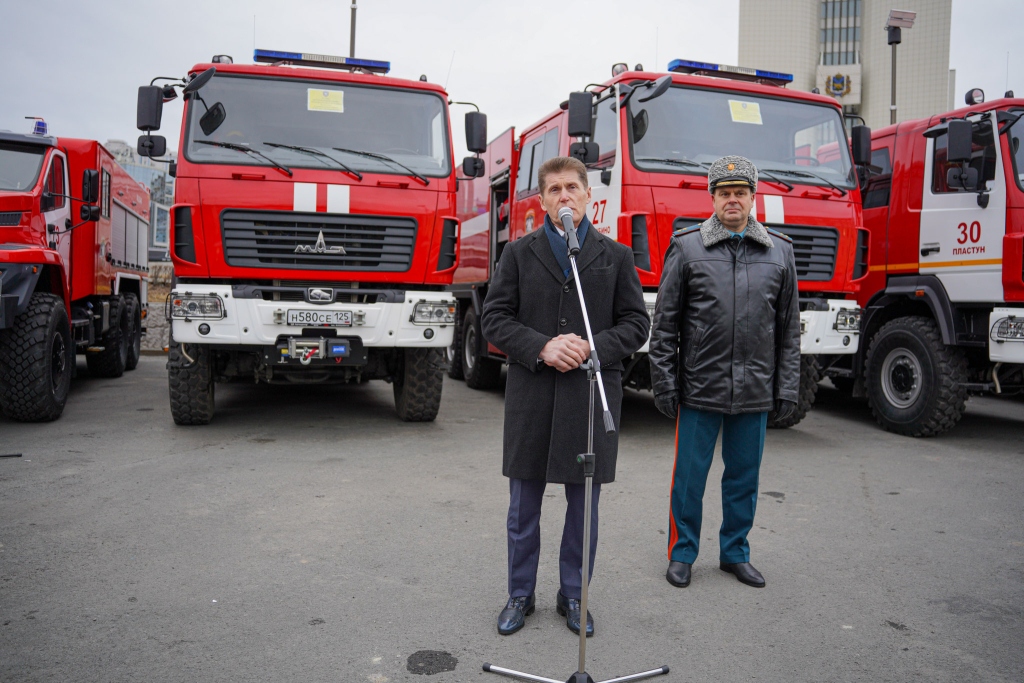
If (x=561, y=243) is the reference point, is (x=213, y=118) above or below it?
above

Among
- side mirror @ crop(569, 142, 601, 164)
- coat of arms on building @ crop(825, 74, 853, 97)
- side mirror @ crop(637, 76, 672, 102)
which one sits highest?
coat of arms on building @ crop(825, 74, 853, 97)

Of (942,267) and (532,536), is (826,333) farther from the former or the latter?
(532,536)

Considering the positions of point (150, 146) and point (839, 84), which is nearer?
point (150, 146)

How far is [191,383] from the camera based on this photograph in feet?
22.1

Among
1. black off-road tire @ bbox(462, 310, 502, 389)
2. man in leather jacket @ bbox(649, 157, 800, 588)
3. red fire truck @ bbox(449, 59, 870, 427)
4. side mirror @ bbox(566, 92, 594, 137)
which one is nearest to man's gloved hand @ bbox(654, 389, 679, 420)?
man in leather jacket @ bbox(649, 157, 800, 588)

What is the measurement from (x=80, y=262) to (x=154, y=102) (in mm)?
3524

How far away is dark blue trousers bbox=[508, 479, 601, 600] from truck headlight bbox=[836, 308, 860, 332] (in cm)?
436

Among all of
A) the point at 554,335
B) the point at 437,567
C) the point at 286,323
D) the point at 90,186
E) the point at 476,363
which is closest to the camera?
the point at 554,335

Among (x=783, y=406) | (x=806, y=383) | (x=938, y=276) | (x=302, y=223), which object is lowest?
(x=806, y=383)

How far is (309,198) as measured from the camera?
6.40 meters

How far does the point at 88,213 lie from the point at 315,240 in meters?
3.74

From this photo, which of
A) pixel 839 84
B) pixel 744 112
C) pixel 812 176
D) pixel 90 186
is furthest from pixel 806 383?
pixel 839 84

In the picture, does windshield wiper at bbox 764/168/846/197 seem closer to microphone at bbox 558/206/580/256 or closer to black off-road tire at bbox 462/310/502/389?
black off-road tire at bbox 462/310/502/389

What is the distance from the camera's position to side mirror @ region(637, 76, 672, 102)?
6.41 meters
